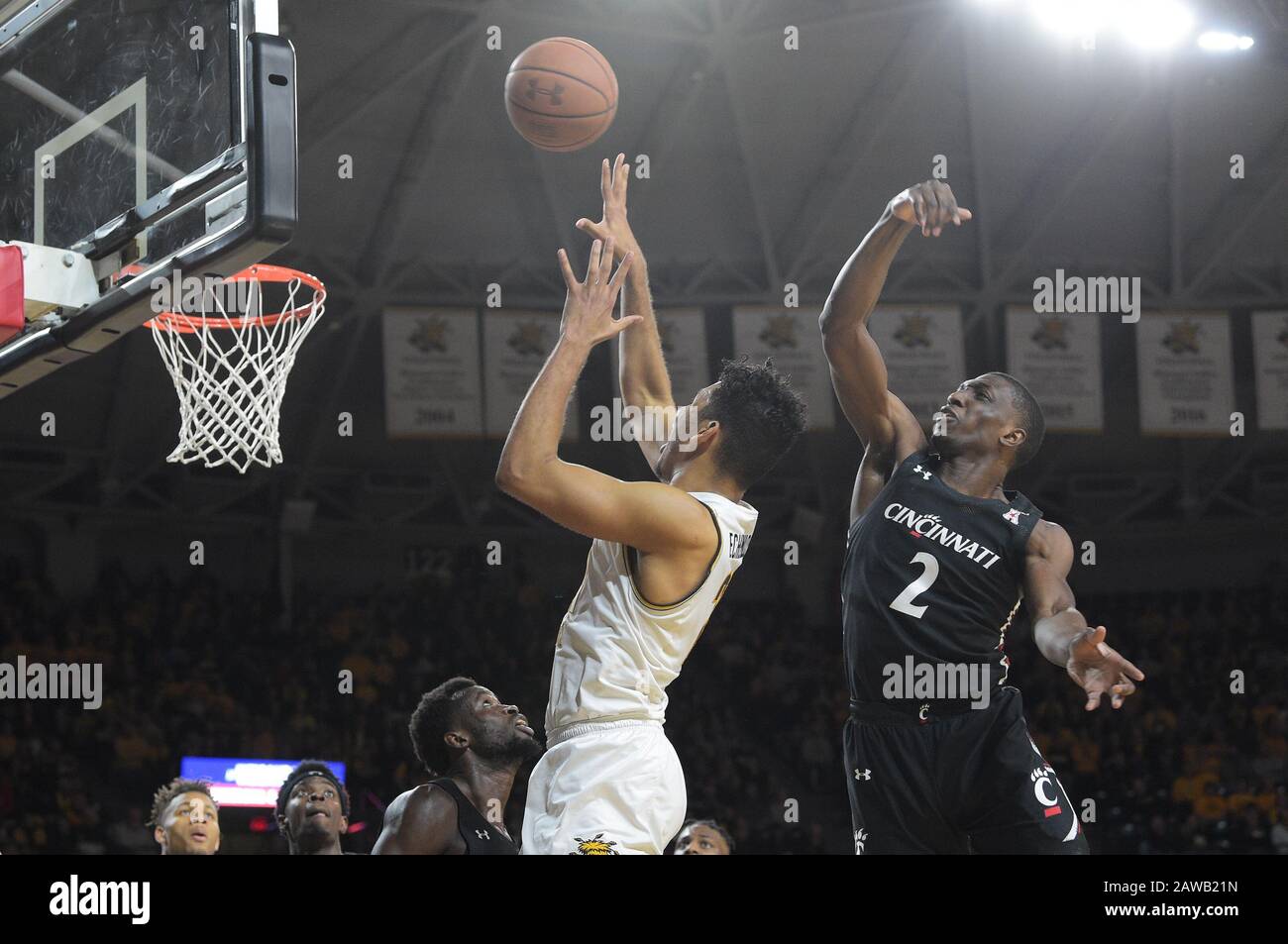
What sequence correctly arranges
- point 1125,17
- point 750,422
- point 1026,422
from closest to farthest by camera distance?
point 750,422 < point 1026,422 < point 1125,17

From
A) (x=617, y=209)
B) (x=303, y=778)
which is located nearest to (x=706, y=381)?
(x=303, y=778)

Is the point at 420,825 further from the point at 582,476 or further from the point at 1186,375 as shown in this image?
the point at 1186,375

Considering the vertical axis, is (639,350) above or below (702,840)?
above

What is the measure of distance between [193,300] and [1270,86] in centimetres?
908

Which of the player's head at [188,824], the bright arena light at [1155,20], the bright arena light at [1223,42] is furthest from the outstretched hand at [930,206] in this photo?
the bright arena light at [1223,42]

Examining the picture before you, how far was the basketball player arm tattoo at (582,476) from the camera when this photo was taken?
10.3ft

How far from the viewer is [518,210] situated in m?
12.2

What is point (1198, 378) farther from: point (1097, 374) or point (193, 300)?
point (193, 300)

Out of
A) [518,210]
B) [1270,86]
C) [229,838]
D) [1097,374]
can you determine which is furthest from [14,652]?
[1270,86]

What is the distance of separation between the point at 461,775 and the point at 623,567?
3.01 feet

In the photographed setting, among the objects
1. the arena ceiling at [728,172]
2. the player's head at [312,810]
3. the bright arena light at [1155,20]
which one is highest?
the bright arena light at [1155,20]

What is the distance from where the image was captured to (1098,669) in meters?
3.32

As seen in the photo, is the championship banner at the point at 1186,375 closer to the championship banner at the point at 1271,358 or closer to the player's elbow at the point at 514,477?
the championship banner at the point at 1271,358

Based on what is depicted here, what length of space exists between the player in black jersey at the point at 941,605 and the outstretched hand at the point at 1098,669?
4.7 inches
